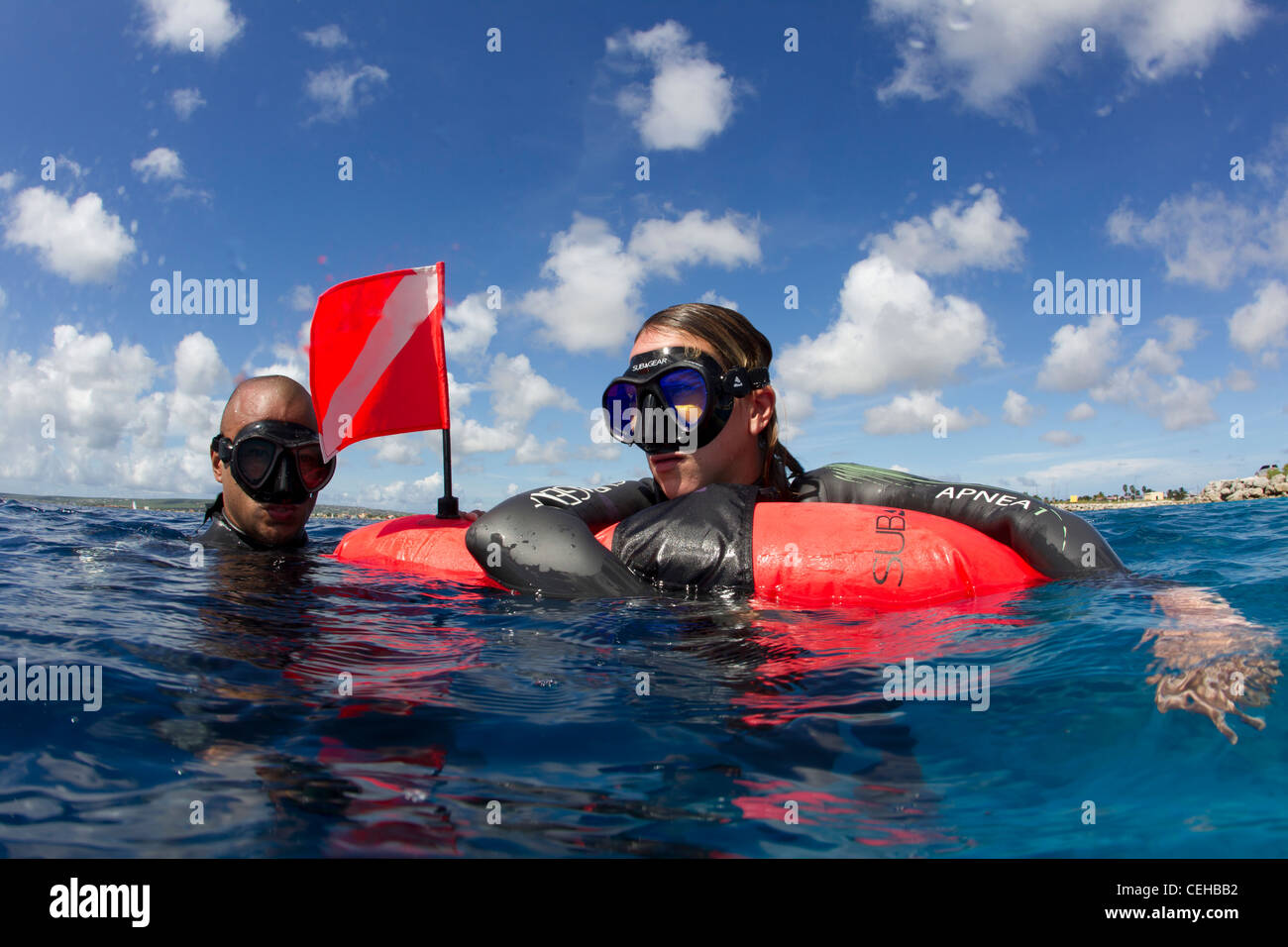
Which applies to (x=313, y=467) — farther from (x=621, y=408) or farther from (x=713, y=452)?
(x=713, y=452)

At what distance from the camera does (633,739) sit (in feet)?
7.03

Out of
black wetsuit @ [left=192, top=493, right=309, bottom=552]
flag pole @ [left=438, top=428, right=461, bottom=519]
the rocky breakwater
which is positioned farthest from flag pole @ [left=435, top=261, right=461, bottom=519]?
the rocky breakwater

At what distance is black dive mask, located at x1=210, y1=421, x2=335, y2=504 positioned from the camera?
17.3ft

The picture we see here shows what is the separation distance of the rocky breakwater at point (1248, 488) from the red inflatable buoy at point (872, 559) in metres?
54.0

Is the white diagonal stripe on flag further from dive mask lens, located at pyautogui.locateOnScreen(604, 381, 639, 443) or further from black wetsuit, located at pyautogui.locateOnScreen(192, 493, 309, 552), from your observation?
dive mask lens, located at pyautogui.locateOnScreen(604, 381, 639, 443)

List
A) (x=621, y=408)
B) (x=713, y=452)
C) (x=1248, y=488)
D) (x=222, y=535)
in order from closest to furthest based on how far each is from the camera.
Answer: (x=713, y=452) → (x=621, y=408) → (x=222, y=535) → (x=1248, y=488)

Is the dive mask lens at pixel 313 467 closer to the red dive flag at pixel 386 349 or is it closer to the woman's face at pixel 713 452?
the red dive flag at pixel 386 349

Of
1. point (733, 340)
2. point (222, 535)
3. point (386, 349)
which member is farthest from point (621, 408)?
point (222, 535)

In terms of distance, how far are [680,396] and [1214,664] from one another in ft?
8.62

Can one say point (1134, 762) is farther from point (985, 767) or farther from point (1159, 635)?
point (1159, 635)

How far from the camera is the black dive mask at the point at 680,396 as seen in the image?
4055mm
